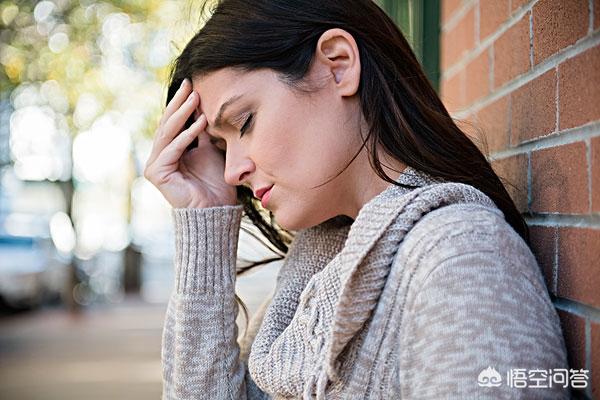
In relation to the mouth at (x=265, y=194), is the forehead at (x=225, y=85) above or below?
above

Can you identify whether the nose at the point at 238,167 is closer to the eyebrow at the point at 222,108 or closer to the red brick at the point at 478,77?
the eyebrow at the point at 222,108

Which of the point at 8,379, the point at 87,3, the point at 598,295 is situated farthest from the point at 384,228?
the point at 87,3

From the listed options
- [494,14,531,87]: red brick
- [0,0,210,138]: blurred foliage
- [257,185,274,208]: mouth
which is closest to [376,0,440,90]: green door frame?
[494,14,531,87]: red brick

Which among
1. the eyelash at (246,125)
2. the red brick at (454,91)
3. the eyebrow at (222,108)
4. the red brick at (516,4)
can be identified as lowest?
the eyelash at (246,125)

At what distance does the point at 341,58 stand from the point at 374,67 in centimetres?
8

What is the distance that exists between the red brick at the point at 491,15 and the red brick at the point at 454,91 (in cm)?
32

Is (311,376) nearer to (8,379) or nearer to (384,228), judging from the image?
(384,228)

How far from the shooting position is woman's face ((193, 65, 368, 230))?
182 centimetres

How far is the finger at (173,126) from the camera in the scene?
6.93ft

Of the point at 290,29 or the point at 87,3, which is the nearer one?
the point at 290,29

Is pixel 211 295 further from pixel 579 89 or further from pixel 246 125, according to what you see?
pixel 579 89

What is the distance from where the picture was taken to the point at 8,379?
25.2 feet

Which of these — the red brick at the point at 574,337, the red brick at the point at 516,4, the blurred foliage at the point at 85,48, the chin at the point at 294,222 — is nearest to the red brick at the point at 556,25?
the red brick at the point at 516,4

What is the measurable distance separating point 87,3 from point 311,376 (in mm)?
10607
